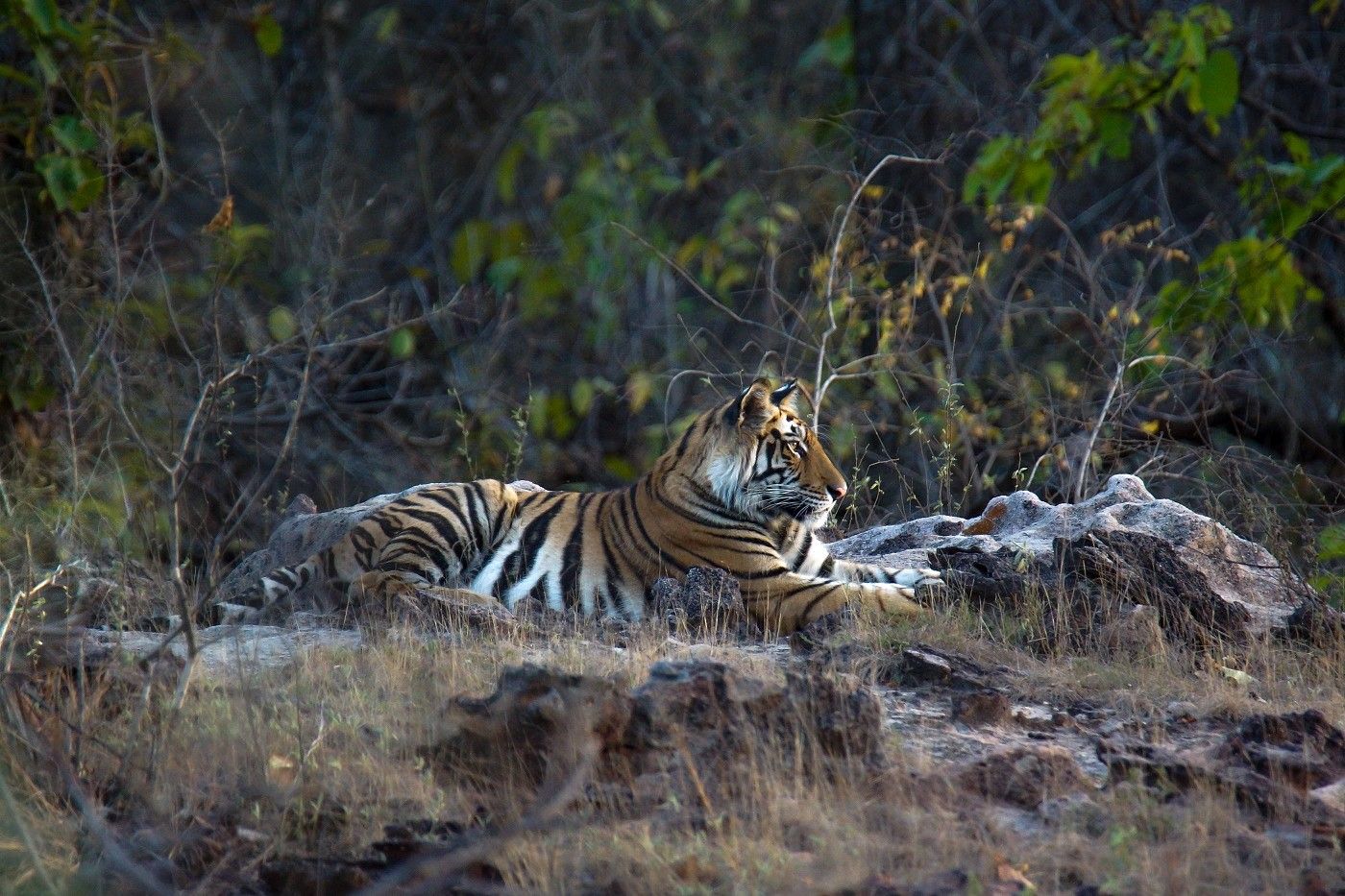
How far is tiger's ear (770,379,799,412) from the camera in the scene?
7379mm

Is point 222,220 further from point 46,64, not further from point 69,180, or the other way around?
point 46,64

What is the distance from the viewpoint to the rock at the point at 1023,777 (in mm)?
4035

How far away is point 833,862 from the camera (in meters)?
3.54

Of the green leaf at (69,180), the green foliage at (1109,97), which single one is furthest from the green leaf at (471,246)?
the green foliage at (1109,97)

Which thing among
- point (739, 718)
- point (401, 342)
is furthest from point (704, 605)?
point (401, 342)

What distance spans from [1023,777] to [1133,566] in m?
2.15

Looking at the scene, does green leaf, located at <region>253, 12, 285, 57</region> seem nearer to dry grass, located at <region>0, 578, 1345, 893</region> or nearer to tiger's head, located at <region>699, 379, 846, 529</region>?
tiger's head, located at <region>699, 379, 846, 529</region>

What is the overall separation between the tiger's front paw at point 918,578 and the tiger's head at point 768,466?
587mm

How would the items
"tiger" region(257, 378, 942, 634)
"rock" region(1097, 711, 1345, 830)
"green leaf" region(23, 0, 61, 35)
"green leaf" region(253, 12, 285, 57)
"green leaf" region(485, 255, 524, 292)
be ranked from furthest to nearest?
"green leaf" region(485, 255, 524, 292)
"green leaf" region(253, 12, 285, 57)
"green leaf" region(23, 0, 61, 35)
"tiger" region(257, 378, 942, 634)
"rock" region(1097, 711, 1345, 830)

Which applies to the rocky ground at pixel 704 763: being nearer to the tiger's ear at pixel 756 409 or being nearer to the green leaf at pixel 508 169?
the tiger's ear at pixel 756 409

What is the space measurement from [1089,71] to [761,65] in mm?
6623

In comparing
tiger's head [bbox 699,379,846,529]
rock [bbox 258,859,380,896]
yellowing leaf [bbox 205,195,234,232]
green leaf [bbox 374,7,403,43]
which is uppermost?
green leaf [bbox 374,7,403,43]

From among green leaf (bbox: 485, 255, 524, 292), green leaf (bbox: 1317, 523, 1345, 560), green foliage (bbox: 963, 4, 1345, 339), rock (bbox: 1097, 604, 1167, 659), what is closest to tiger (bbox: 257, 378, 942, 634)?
rock (bbox: 1097, 604, 1167, 659)

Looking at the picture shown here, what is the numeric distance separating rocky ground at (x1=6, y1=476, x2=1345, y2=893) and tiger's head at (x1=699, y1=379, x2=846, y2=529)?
163 centimetres
